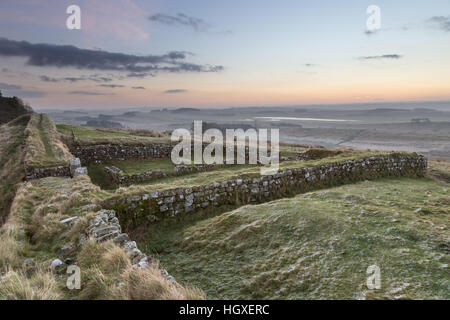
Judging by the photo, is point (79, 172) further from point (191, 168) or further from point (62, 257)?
point (62, 257)

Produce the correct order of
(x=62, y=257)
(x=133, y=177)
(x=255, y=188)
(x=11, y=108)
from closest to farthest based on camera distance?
(x=62, y=257) → (x=255, y=188) → (x=133, y=177) → (x=11, y=108)

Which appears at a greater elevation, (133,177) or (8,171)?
(8,171)

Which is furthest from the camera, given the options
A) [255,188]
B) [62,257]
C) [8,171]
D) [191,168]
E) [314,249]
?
[191,168]

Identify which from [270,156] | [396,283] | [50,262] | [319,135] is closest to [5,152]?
[50,262]

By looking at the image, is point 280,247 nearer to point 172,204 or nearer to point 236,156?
point 172,204

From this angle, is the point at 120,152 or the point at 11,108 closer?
the point at 120,152

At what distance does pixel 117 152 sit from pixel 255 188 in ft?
53.1

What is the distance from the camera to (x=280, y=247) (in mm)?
5570

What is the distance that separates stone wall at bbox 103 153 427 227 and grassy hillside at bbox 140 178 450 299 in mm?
763

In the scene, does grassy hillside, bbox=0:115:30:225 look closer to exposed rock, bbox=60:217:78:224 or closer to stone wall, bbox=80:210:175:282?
exposed rock, bbox=60:217:78:224

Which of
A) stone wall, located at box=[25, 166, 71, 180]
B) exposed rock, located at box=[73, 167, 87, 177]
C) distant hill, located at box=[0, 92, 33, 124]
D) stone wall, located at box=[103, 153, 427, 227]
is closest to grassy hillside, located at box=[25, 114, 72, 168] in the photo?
stone wall, located at box=[25, 166, 71, 180]

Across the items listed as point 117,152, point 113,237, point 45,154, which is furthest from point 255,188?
point 117,152

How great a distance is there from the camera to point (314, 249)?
17.0 feet

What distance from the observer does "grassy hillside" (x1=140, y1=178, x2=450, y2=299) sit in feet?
13.5
